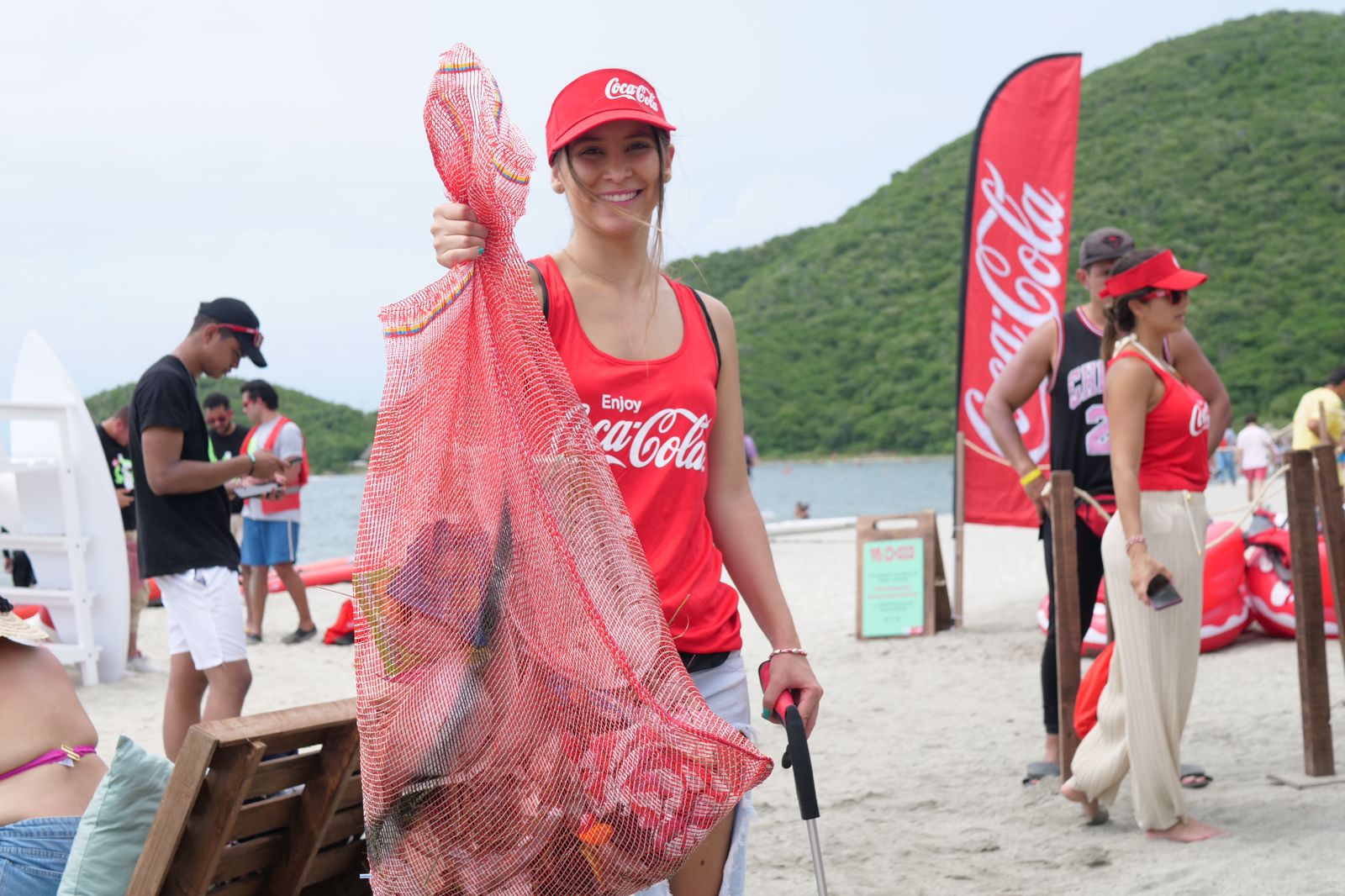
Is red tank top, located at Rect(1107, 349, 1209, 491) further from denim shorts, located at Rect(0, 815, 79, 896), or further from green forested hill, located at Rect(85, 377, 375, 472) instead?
green forested hill, located at Rect(85, 377, 375, 472)

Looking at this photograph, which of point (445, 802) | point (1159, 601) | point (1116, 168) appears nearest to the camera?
point (445, 802)

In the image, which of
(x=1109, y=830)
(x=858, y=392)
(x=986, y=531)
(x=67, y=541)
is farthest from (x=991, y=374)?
(x=858, y=392)

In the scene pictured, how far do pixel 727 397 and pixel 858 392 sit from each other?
204ft

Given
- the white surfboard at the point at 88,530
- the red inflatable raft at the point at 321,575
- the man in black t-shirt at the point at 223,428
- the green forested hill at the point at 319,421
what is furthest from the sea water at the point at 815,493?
the white surfboard at the point at 88,530

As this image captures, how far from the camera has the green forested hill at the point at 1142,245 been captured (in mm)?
55562

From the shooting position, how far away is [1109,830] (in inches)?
176

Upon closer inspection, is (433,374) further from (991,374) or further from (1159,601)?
(991,374)

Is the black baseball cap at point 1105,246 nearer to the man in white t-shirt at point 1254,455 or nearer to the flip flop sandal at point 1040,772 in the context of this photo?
the flip flop sandal at point 1040,772

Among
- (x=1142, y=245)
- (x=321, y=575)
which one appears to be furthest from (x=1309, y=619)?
(x=1142, y=245)

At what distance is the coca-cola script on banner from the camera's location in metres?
8.96

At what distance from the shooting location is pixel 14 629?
263cm

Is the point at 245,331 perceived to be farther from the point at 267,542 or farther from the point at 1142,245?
the point at 1142,245

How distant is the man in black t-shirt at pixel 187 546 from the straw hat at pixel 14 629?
5.67 ft

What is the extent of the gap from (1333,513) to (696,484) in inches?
149
